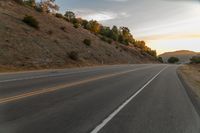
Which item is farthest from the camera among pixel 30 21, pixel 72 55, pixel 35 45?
pixel 30 21

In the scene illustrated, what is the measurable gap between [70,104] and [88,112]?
1431 mm

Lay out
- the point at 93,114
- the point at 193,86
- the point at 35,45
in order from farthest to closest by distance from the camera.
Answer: the point at 35,45 → the point at 193,86 → the point at 93,114

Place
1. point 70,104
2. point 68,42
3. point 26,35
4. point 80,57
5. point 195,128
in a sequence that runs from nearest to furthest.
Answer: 1. point 195,128
2. point 70,104
3. point 26,35
4. point 80,57
5. point 68,42

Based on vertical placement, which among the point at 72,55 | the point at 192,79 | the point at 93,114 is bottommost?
the point at 192,79

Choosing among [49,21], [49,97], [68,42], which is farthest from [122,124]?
[49,21]

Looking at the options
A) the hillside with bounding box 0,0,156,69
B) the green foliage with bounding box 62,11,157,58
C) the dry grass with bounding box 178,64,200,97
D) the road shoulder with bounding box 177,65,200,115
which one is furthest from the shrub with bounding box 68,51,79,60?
the green foliage with bounding box 62,11,157,58

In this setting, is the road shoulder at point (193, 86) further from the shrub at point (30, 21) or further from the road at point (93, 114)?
the shrub at point (30, 21)

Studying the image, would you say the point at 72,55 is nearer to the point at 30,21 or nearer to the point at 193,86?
the point at 30,21

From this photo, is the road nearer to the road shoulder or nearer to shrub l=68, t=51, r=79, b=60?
the road shoulder

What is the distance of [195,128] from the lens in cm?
796

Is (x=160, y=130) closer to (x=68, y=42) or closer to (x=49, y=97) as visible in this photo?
(x=49, y=97)

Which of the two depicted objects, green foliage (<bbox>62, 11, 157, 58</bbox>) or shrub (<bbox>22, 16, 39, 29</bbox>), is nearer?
shrub (<bbox>22, 16, 39, 29</bbox>)

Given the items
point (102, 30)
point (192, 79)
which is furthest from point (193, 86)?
point (102, 30)

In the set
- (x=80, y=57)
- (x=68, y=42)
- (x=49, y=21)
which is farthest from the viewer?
(x=49, y=21)
